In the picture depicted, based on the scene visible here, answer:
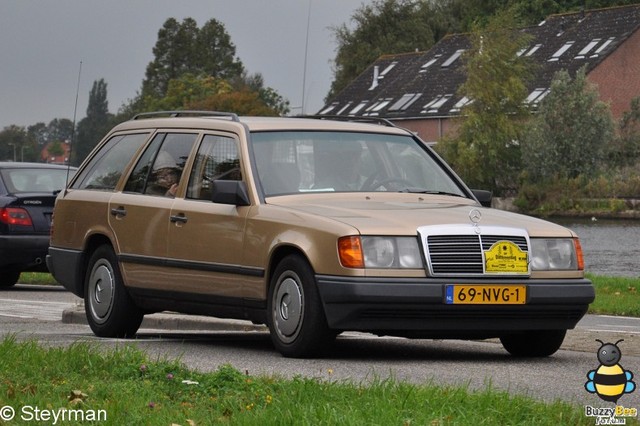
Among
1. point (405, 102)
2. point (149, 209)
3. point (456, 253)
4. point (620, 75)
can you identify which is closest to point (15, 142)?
point (405, 102)

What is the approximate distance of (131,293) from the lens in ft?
38.9

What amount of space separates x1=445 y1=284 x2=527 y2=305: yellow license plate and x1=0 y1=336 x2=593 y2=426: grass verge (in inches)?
89.6

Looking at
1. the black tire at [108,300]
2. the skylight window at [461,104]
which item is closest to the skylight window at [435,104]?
the skylight window at [461,104]

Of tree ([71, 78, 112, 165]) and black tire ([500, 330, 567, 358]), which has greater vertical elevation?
tree ([71, 78, 112, 165])

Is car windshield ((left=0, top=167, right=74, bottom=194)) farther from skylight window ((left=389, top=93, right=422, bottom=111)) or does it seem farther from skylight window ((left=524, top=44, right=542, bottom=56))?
skylight window ((left=389, top=93, right=422, bottom=111))

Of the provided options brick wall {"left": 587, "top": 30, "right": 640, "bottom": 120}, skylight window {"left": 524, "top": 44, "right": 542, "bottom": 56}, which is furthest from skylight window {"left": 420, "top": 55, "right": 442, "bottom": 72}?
brick wall {"left": 587, "top": 30, "right": 640, "bottom": 120}

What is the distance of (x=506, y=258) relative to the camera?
9.85m

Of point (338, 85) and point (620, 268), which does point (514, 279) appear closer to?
point (620, 268)

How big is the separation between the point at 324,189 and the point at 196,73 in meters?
142

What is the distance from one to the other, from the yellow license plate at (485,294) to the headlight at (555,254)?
0.87 ft

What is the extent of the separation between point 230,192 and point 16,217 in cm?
1056

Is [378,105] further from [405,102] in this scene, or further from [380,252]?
[380,252]

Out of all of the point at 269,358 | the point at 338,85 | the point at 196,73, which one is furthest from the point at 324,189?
the point at 196,73

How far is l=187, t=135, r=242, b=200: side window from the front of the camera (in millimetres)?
11227
